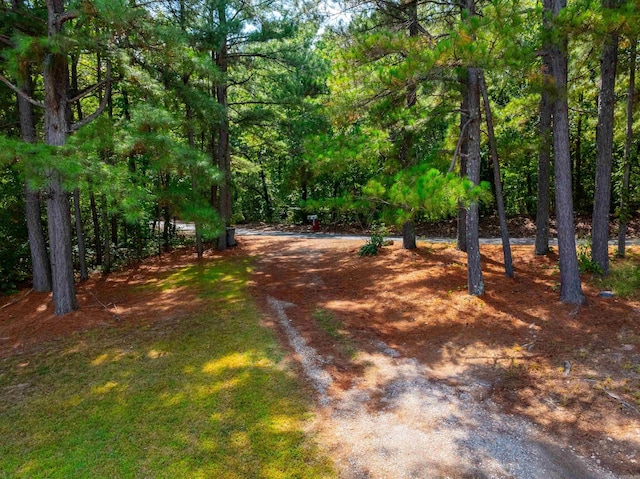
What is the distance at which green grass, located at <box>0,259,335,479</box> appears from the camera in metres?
3.49

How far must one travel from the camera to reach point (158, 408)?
14.3 ft

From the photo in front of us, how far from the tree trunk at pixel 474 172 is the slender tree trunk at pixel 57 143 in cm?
737

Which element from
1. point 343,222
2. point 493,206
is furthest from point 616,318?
point 343,222

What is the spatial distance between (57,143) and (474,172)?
7.61m

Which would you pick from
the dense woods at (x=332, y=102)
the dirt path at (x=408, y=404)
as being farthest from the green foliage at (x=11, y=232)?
the dirt path at (x=408, y=404)

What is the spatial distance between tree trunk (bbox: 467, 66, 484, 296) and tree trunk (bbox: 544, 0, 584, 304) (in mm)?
1246

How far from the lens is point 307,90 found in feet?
39.1

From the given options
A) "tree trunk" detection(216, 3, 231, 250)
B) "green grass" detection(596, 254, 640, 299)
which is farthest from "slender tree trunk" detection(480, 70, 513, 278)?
"tree trunk" detection(216, 3, 231, 250)

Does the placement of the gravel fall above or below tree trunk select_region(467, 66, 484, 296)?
below

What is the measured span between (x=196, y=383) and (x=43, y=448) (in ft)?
5.33

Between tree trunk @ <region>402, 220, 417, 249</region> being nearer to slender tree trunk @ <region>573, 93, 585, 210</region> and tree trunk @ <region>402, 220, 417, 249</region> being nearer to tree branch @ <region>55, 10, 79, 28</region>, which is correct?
tree branch @ <region>55, 10, 79, 28</region>

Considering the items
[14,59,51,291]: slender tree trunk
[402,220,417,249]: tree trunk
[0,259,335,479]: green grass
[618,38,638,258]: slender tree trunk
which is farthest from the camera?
[402,220,417,249]: tree trunk

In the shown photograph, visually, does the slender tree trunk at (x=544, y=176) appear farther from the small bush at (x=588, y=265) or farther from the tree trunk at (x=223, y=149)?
the tree trunk at (x=223, y=149)

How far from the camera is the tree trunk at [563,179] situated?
6410 millimetres
